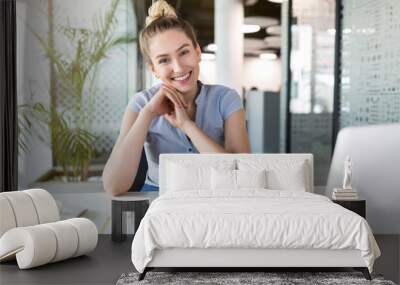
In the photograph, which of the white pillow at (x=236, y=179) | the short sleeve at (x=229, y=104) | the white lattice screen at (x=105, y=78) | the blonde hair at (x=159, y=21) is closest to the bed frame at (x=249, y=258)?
the white pillow at (x=236, y=179)

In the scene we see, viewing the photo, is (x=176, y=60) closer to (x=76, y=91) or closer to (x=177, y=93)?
(x=177, y=93)

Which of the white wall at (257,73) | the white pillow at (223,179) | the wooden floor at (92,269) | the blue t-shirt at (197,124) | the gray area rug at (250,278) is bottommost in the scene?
the wooden floor at (92,269)

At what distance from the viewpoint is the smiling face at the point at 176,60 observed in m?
6.14

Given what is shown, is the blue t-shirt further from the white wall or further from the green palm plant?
the green palm plant

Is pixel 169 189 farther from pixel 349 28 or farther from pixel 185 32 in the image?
pixel 349 28

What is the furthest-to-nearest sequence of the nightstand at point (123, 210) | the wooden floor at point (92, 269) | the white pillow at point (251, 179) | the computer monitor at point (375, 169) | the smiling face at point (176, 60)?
the smiling face at point (176, 60) → the computer monitor at point (375, 169) → the nightstand at point (123, 210) → the white pillow at point (251, 179) → the wooden floor at point (92, 269)

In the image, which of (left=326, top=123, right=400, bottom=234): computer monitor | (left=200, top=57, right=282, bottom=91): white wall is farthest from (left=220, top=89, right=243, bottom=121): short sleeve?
(left=326, top=123, right=400, bottom=234): computer monitor

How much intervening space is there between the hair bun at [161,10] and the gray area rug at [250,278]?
2.76 m

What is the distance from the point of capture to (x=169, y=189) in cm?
566

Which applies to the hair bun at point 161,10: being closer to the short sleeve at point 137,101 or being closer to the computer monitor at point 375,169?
the short sleeve at point 137,101

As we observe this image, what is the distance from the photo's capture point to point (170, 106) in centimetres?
621

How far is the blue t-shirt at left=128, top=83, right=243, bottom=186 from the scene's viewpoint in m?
6.18

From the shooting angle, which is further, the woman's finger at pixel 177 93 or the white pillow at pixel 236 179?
the woman's finger at pixel 177 93

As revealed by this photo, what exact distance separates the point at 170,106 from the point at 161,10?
954 mm
